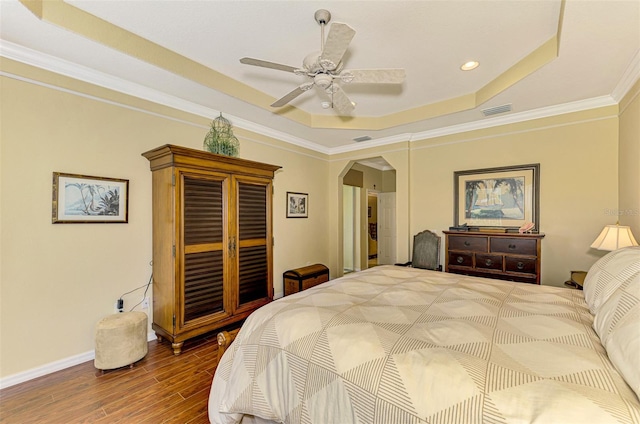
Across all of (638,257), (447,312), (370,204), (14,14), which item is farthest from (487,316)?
(370,204)

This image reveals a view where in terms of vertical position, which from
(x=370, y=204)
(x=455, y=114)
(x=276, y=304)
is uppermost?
(x=455, y=114)

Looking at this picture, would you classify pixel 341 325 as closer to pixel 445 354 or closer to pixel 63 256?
pixel 445 354

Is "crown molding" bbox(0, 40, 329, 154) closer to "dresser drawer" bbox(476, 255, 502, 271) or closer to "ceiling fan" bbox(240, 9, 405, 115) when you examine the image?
"ceiling fan" bbox(240, 9, 405, 115)

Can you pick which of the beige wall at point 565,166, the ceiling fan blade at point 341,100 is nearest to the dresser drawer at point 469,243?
the beige wall at point 565,166

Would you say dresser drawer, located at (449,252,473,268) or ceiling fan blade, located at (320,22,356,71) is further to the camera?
dresser drawer, located at (449,252,473,268)

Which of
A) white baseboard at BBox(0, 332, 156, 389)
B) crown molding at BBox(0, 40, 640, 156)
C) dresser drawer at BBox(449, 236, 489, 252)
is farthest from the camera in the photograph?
dresser drawer at BBox(449, 236, 489, 252)

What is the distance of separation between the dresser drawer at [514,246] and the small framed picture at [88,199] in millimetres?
4116

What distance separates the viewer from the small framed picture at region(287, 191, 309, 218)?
15.0 feet

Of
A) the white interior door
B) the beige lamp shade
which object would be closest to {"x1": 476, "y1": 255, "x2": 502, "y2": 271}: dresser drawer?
the beige lamp shade

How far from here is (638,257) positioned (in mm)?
1382

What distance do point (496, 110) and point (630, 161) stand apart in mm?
1340

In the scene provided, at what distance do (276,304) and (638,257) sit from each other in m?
1.96

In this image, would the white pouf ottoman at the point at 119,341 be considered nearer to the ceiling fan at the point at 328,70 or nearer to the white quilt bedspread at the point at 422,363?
the white quilt bedspread at the point at 422,363

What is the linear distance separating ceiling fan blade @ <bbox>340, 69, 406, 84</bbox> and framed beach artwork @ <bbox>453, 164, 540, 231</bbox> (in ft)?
7.84
